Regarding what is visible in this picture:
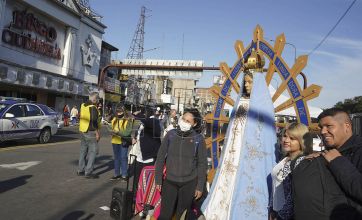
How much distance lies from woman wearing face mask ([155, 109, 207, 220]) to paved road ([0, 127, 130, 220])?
71.7 inches

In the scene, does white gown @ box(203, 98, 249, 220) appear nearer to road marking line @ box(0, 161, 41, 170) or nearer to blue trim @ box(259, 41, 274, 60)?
blue trim @ box(259, 41, 274, 60)

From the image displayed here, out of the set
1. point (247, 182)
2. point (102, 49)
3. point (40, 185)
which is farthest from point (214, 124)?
point (102, 49)

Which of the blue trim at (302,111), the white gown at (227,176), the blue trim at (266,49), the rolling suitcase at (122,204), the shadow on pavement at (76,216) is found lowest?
the shadow on pavement at (76,216)

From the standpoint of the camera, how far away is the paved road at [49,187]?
217 inches

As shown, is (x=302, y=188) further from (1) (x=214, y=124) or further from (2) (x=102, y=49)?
(2) (x=102, y=49)

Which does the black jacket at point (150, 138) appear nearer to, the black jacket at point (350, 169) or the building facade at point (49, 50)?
the black jacket at point (350, 169)

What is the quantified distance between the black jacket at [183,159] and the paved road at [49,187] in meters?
1.97

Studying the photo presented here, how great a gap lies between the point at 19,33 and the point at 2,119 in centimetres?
1634

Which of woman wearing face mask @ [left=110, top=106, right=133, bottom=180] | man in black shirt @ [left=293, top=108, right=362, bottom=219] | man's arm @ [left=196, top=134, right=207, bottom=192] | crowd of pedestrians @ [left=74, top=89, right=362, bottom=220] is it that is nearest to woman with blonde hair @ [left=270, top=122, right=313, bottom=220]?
crowd of pedestrians @ [left=74, top=89, right=362, bottom=220]

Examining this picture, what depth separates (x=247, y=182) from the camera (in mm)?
4000

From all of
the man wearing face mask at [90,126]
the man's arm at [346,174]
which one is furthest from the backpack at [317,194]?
the man wearing face mask at [90,126]

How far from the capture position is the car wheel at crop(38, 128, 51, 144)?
543 inches

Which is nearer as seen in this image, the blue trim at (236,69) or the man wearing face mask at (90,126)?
the blue trim at (236,69)

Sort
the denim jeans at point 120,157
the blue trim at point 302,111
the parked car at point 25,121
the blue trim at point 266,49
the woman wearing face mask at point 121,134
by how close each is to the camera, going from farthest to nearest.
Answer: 1. the parked car at point 25,121
2. the denim jeans at point 120,157
3. the woman wearing face mask at point 121,134
4. the blue trim at point 266,49
5. the blue trim at point 302,111
